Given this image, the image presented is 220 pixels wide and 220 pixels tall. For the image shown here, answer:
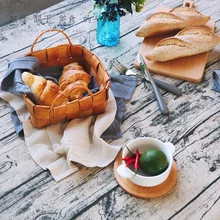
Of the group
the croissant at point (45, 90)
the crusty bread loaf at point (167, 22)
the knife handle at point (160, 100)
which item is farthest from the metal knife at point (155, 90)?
the croissant at point (45, 90)

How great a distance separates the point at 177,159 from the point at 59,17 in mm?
740

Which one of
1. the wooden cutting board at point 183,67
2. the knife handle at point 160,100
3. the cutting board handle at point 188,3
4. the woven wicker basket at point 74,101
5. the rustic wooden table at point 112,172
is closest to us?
the rustic wooden table at point 112,172

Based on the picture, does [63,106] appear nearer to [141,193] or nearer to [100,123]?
[100,123]

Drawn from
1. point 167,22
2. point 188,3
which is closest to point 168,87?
point 167,22

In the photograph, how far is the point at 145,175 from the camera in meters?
0.94

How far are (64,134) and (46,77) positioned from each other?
186mm

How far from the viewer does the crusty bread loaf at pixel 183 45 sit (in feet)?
4.15

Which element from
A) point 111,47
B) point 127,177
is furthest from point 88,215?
point 111,47

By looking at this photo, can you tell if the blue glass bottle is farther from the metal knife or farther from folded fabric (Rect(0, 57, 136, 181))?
folded fabric (Rect(0, 57, 136, 181))

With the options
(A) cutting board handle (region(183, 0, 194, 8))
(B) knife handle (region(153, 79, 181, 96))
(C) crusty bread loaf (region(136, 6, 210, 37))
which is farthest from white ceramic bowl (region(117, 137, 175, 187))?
(A) cutting board handle (region(183, 0, 194, 8))

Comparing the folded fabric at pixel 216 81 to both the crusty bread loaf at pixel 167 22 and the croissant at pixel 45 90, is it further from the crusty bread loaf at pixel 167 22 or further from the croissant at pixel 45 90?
the croissant at pixel 45 90

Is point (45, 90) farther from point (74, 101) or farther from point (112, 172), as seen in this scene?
point (112, 172)

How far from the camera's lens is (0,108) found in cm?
114

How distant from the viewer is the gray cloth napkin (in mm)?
1067
